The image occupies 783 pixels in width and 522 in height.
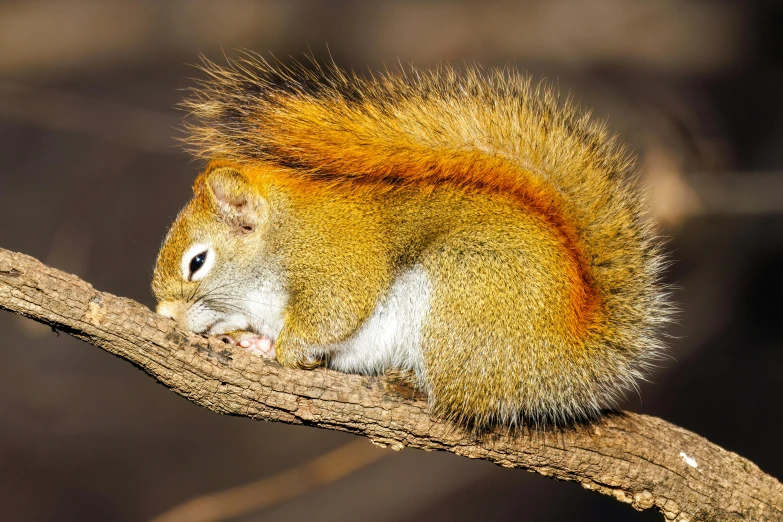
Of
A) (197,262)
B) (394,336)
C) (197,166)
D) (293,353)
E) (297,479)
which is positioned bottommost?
(297,479)

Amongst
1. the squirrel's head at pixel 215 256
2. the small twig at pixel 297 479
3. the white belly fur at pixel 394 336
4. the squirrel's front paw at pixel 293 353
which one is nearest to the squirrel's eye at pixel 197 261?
the squirrel's head at pixel 215 256

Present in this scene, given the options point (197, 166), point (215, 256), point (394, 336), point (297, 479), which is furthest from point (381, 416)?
point (197, 166)

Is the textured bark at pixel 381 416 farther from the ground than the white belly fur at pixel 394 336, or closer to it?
closer to it

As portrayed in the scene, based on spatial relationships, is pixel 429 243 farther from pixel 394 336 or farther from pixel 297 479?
pixel 297 479

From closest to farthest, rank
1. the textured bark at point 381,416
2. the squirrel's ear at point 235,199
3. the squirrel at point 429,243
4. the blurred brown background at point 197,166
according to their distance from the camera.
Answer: the textured bark at point 381,416
the squirrel at point 429,243
the squirrel's ear at point 235,199
the blurred brown background at point 197,166

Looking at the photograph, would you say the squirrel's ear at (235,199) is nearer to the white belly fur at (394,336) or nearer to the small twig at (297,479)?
the white belly fur at (394,336)

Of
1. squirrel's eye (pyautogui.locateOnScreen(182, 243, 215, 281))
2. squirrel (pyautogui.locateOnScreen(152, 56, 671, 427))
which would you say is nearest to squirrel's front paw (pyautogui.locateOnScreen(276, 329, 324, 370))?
squirrel (pyautogui.locateOnScreen(152, 56, 671, 427))

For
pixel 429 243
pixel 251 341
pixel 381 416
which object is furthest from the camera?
pixel 251 341

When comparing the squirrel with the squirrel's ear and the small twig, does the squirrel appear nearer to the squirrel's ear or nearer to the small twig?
the squirrel's ear
